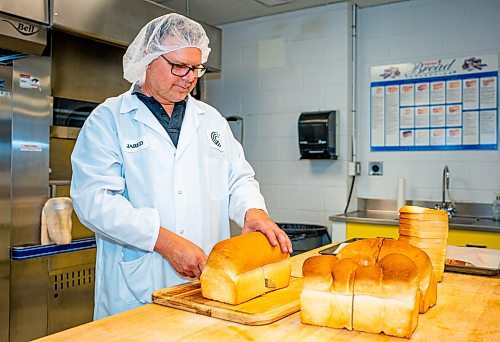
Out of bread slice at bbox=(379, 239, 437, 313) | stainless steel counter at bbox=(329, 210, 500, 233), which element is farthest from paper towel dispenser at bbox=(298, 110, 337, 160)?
bread slice at bbox=(379, 239, 437, 313)

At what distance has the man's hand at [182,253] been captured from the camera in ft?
5.03

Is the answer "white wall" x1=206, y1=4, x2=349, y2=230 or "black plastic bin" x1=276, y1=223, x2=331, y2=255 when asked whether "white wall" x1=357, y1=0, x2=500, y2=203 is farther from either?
"black plastic bin" x1=276, y1=223, x2=331, y2=255

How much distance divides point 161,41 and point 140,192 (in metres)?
0.57

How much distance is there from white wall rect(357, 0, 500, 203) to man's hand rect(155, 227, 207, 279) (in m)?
2.80

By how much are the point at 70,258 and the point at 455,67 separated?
301 cm

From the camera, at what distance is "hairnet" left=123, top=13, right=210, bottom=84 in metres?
1.89

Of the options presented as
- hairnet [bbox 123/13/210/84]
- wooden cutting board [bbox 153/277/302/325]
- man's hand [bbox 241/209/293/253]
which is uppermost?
hairnet [bbox 123/13/210/84]

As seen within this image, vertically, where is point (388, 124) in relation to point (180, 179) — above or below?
above

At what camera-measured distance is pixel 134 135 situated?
185 centimetres

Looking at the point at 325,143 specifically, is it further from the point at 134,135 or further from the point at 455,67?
the point at 134,135

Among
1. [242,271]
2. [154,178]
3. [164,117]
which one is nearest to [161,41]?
[164,117]

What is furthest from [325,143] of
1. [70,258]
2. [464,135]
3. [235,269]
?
[235,269]

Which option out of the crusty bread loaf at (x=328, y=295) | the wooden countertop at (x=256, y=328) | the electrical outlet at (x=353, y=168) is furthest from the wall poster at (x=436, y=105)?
the crusty bread loaf at (x=328, y=295)

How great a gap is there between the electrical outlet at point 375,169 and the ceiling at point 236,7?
4.23 ft
